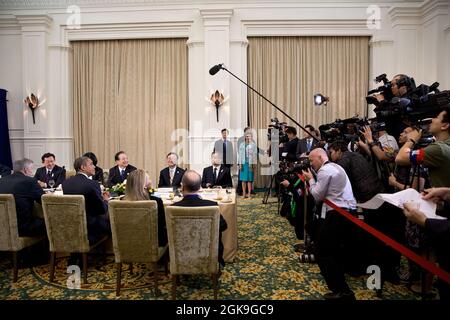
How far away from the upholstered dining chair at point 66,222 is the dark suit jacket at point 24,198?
346 millimetres

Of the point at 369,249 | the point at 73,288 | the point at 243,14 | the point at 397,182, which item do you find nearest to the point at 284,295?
the point at 369,249

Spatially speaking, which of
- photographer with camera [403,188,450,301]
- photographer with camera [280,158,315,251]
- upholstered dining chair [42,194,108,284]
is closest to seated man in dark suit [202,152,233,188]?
photographer with camera [280,158,315,251]

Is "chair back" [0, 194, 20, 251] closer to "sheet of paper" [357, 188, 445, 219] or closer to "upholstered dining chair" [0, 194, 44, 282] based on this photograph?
"upholstered dining chair" [0, 194, 44, 282]

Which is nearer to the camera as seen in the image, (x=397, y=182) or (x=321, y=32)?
(x=397, y=182)

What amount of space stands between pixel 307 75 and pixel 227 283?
6.15 m

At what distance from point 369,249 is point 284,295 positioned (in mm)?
962

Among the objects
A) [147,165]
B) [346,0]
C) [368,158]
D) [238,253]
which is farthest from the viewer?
[147,165]

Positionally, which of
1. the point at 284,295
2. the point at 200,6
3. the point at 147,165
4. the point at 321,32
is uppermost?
the point at 200,6

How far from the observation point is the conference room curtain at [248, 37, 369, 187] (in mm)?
7656

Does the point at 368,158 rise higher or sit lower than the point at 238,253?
higher

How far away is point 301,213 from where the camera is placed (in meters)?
4.11

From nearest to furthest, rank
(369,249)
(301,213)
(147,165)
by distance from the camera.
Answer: (369,249) → (301,213) → (147,165)

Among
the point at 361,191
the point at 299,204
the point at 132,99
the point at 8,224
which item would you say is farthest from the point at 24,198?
the point at 132,99
